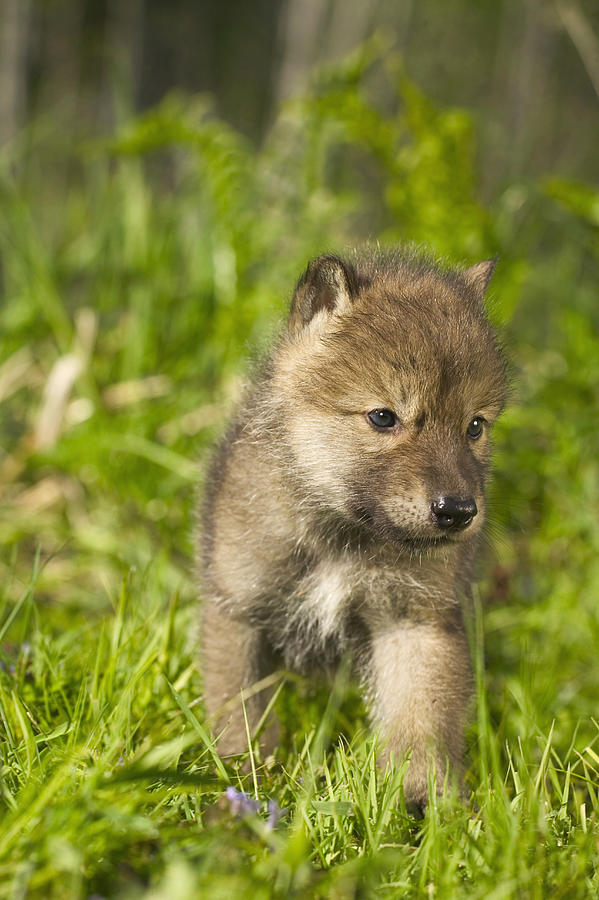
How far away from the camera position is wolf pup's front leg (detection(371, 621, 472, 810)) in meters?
2.86

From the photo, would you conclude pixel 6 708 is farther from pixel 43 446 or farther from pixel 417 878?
pixel 43 446

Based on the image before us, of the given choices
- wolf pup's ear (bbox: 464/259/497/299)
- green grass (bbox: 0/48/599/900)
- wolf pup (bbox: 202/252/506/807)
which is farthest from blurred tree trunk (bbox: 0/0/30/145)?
wolf pup (bbox: 202/252/506/807)

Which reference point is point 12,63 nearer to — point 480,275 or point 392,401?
point 480,275

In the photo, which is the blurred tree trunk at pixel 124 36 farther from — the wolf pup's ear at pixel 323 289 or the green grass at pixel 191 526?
the wolf pup's ear at pixel 323 289

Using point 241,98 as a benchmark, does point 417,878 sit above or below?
below

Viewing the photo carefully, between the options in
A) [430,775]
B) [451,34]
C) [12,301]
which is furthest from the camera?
[451,34]

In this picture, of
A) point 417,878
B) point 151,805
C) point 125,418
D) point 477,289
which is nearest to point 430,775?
point 417,878

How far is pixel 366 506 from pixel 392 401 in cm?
32

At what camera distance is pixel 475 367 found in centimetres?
285

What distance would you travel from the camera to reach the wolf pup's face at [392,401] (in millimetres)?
2646

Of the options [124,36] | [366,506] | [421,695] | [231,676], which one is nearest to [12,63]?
[124,36]

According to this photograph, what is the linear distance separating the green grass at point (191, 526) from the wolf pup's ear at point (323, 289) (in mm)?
675

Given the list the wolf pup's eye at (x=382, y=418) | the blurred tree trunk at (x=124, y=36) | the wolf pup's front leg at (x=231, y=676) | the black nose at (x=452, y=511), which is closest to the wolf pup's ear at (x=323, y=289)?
the wolf pup's eye at (x=382, y=418)

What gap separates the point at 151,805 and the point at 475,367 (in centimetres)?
155
